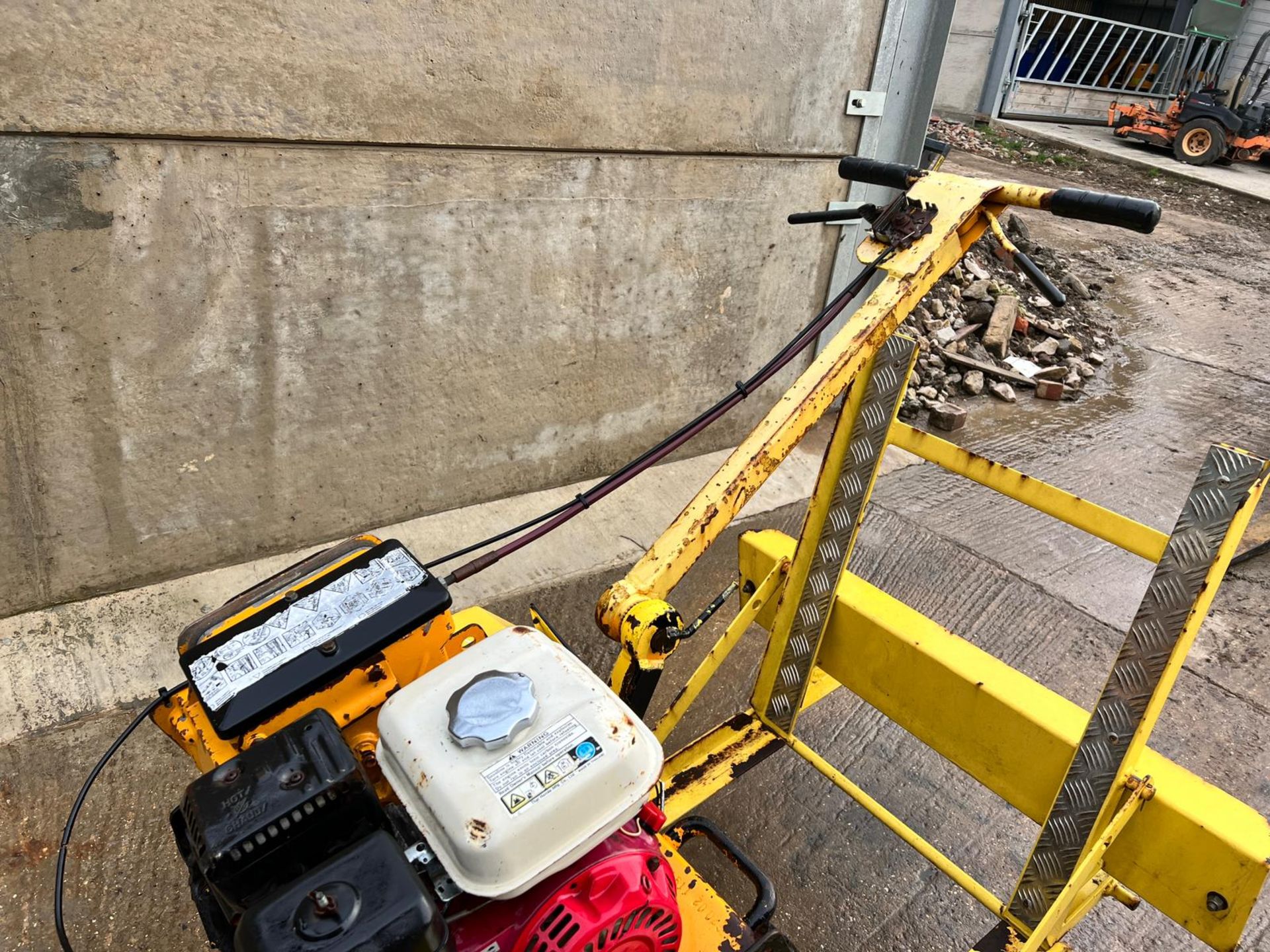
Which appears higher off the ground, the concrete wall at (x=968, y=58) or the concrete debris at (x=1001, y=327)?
the concrete wall at (x=968, y=58)

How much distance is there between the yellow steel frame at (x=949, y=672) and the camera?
1.44 m

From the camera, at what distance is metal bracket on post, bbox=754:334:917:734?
182 centimetres

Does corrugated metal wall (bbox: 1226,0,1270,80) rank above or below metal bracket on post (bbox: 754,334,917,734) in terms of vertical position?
above

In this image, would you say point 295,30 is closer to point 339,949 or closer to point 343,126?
point 343,126

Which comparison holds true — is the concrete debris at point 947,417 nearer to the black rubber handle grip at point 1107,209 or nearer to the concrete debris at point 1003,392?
the concrete debris at point 1003,392

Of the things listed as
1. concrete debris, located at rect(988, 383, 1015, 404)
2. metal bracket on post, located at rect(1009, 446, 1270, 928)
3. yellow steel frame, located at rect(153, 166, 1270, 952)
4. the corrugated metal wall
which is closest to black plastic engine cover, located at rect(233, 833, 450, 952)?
yellow steel frame, located at rect(153, 166, 1270, 952)

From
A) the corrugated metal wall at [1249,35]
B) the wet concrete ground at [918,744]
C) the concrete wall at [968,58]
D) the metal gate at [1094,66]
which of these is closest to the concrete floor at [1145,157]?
the metal gate at [1094,66]

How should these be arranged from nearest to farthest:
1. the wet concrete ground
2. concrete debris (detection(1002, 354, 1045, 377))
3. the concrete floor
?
the wet concrete ground → concrete debris (detection(1002, 354, 1045, 377)) → the concrete floor

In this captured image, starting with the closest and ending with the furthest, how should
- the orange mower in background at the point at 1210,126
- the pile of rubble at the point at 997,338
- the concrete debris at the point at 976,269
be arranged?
the pile of rubble at the point at 997,338
the concrete debris at the point at 976,269
the orange mower in background at the point at 1210,126

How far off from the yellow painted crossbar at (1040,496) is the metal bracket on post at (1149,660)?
103 millimetres

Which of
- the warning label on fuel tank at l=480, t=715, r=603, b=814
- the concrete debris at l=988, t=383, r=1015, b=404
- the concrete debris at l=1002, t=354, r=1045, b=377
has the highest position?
the warning label on fuel tank at l=480, t=715, r=603, b=814

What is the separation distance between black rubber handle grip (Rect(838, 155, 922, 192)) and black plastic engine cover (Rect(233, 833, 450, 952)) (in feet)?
4.87

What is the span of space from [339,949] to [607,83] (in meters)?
2.76

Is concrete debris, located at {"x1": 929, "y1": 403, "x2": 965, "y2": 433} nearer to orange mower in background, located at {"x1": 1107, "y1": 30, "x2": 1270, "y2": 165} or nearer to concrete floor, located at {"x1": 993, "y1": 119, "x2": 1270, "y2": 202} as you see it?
concrete floor, located at {"x1": 993, "y1": 119, "x2": 1270, "y2": 202}
